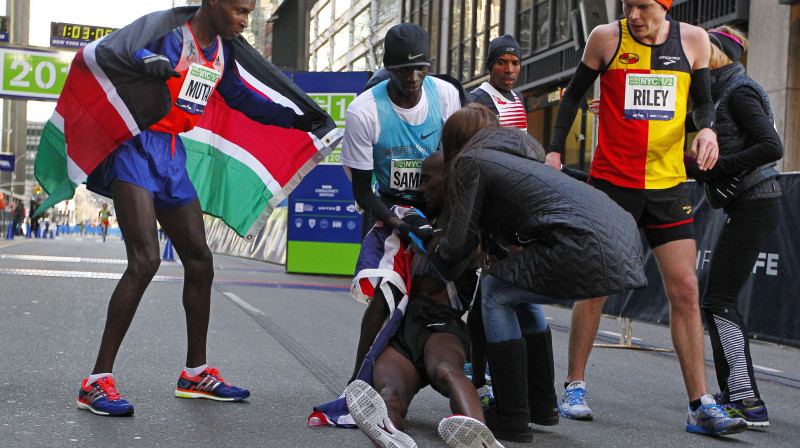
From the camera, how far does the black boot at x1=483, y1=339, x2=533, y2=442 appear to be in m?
3.76

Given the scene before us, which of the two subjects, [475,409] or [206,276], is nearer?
[475,409]

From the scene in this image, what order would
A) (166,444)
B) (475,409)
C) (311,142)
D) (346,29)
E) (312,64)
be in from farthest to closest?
(312,64)
(346,29)
(311,142)
(166,444)
(475,409)

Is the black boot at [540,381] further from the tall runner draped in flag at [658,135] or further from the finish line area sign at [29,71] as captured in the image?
the finish line area sign at [29,71]

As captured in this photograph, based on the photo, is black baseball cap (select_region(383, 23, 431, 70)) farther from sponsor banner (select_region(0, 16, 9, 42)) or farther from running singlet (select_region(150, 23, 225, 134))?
sponsor banner (select_region(0, 16, 9, 42))

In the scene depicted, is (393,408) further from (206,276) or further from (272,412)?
(206,276)

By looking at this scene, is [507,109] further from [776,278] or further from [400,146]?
[776,278]

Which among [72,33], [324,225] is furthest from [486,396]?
[72,33]

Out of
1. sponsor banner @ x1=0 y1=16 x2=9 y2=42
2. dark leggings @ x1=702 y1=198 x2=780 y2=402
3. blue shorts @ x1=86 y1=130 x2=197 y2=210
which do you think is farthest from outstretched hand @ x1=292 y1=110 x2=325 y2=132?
sponsor banner @ x1=0 y1=16 x2=9 y2=42

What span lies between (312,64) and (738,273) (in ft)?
199

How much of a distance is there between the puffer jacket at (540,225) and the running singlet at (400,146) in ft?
1.95

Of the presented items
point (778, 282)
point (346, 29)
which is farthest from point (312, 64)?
point (778, 282)

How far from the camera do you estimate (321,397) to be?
485 centimetres

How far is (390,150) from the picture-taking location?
428 centimetres

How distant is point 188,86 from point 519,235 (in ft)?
5.60
